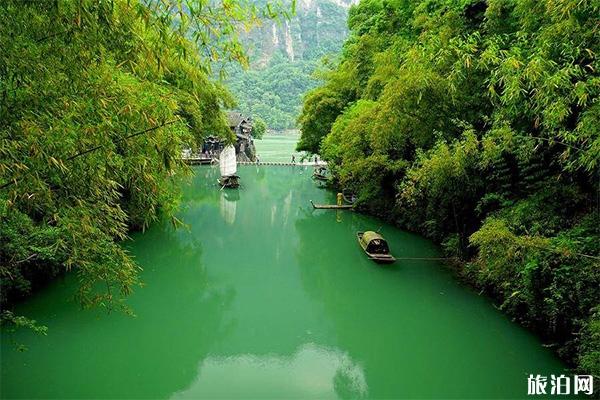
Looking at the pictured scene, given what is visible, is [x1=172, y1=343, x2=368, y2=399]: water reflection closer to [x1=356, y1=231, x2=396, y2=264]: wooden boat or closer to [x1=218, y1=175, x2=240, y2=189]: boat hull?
[x1=356, y1=231, x2=396, y2=264]: wooden boat

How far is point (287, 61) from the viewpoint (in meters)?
111

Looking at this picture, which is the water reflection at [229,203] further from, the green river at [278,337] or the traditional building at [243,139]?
the traditional building at [243,139]

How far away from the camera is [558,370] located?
6316 mm

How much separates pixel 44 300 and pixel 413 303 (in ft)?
21.7

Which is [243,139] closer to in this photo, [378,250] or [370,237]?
[370,237]

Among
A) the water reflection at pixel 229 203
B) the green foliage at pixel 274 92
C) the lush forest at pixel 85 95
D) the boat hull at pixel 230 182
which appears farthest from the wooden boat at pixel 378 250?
the green foliage at pixel 274 92

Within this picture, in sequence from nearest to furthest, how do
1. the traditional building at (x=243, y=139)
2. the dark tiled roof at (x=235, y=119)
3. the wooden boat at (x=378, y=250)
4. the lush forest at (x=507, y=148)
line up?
the lush forest at (x=507, y=148), the wooden boat at (x=378, y=250), the dark tiled roof at (x=235, y=119), the traditional building at (x=243, y=139)

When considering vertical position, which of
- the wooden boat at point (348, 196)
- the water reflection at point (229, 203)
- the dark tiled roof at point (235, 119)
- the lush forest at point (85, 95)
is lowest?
the water reflection at point (229, 203)

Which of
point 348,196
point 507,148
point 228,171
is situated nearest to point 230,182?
point 228,171

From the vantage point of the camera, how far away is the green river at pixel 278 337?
596cm

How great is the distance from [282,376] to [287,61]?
111 m

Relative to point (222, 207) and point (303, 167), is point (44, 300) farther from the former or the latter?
point (303, 167)

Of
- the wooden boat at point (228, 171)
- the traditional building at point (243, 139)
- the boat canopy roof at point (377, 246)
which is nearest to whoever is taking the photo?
the boat canopy roof at point (377, 246)

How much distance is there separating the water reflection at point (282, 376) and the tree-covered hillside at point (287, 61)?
219 ft
